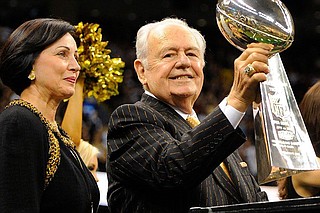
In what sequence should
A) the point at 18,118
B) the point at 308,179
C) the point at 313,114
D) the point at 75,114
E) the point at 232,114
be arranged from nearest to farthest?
the point at 232,114 → the point at 18,118 → the point at 308,179 → the point at 313,114 → the point at 75,114

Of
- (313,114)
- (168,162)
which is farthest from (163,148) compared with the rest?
(313,114)

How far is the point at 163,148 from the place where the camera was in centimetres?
179

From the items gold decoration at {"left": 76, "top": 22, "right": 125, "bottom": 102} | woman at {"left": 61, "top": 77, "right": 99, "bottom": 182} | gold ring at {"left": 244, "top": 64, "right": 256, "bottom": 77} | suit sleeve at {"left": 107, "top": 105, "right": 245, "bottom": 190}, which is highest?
gold decoration at {"left": 76, "top": 22, "right": 125, "bottom": 102}

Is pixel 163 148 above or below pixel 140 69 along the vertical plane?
below

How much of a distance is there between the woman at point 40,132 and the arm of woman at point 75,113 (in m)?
0.73

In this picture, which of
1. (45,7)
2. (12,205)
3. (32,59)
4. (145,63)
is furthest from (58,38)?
(45,7)

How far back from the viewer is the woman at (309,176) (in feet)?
8.02

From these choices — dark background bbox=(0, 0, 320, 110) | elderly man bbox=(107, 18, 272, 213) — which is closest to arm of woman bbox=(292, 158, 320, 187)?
elderly man bbox=(107, 18, 272, 213)

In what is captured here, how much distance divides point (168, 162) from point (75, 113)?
1313 millimetres

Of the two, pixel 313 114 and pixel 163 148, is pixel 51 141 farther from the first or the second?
pixel 313 114

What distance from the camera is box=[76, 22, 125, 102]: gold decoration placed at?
9.36 ft

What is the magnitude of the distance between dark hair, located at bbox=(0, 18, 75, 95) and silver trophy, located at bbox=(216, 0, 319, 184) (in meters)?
0.67

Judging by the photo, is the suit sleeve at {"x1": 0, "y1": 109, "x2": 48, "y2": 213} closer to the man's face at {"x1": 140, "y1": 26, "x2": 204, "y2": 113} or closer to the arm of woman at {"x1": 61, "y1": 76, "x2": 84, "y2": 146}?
the man's face at {"x1": 140, "y1": 26, "x2": 204, "y2": 113}

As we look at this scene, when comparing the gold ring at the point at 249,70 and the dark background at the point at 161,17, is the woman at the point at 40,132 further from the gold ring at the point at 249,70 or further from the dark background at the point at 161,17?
the dark background at the point at 161,17
